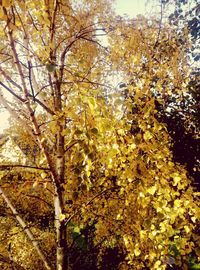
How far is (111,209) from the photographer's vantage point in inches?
179

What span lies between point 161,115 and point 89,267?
17.3 ft

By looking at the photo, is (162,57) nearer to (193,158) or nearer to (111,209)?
(193,158)

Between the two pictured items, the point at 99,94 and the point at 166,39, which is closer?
the point at 99,94

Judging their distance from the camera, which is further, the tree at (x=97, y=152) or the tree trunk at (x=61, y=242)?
the tree trunk at (x=61, y=242)

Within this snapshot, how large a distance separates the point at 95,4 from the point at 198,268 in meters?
9.91

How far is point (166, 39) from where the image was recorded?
962 cm

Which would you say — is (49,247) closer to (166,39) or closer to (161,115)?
(161,115)

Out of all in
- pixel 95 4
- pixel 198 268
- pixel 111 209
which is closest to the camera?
pixel 111 209

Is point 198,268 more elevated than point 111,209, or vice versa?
point 111,209

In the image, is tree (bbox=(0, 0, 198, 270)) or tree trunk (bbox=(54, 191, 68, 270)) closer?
tree (bbox=(0, 0, 198, 270))

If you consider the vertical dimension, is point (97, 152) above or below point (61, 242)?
above

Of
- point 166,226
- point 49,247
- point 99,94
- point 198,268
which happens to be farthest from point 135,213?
point 198,268

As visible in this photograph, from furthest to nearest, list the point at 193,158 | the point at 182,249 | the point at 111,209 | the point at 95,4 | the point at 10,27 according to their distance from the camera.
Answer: the point at 193,158 < the point at 95,4 < the point at 111,209 < the point at 182,249 < the point at 10,27

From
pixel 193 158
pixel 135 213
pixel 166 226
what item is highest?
pixel 193 158
